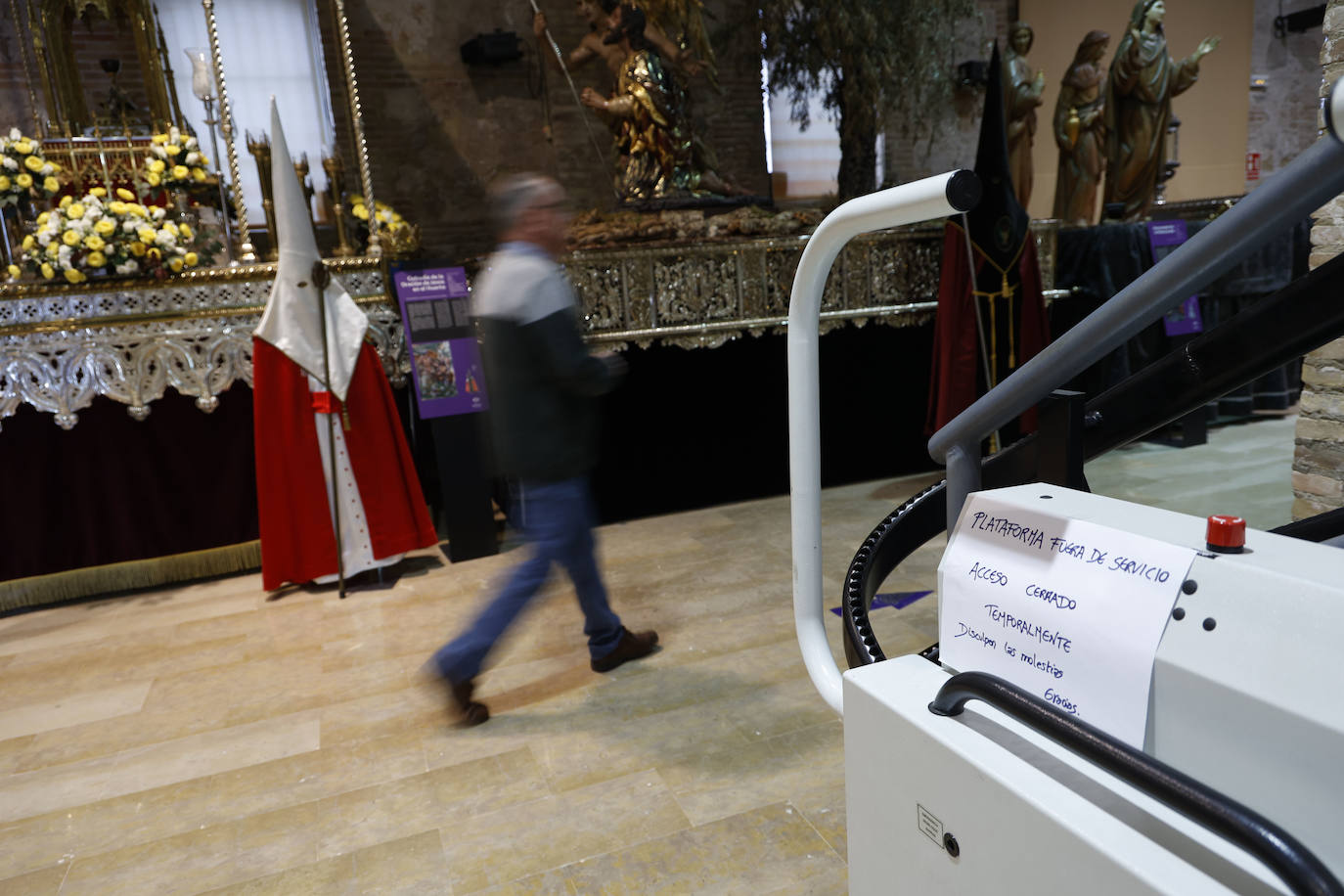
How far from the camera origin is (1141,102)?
620 centimetres

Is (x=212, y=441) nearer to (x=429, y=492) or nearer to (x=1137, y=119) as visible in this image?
(x=429, y=492)

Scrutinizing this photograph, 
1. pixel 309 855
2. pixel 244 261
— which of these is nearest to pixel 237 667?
pixel 309 855

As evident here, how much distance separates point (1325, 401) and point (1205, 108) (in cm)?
865

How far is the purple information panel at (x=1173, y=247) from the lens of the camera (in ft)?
18.2

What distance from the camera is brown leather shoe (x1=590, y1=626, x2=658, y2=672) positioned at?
3008mm

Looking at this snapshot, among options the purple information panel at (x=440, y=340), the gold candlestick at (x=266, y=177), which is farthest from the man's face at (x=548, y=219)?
the gold candlestick at (x=266, y=177)

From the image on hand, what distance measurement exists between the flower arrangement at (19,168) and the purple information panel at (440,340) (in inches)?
69.1

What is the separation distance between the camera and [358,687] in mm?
2986

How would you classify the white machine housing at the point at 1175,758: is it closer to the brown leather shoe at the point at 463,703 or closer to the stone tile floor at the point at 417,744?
the stone tile floor at the point at 417,744

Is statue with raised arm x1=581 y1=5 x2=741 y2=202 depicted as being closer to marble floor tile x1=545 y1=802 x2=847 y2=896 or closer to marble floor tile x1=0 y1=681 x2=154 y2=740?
marble floor tile x1=0 y1=681 x2=154 y2=740

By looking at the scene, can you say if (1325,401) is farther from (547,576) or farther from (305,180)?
(305,180)

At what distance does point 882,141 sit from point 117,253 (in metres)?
6.63

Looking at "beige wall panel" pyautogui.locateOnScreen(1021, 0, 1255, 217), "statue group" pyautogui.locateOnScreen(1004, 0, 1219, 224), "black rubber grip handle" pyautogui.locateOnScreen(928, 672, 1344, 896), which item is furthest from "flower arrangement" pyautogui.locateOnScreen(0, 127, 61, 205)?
"beige wall panel" pyautogui.locateOnScreen(1021, 0, 1255, 217)

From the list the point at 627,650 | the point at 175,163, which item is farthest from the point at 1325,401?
the point at 175,163
